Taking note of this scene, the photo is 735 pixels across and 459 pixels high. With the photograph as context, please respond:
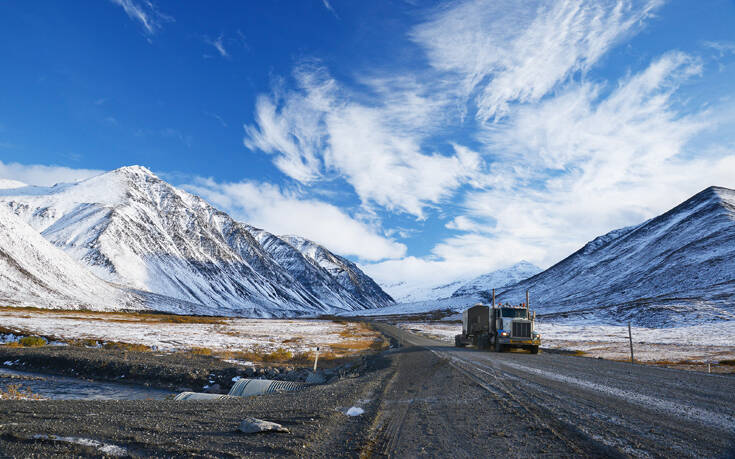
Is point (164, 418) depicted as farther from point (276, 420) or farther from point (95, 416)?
point (276, 420)

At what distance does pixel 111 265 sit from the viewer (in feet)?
544

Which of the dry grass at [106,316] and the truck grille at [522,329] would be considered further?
the dry grass at [106,316]

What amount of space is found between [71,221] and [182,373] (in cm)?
21779

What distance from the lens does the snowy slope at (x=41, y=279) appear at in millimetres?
100938

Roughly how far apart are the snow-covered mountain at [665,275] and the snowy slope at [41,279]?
137651 mm

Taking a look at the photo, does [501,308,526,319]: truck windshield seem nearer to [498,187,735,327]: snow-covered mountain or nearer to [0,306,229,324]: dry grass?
[498,187,735,327]: snow-covered mountain

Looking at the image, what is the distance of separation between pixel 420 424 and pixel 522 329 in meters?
26.0

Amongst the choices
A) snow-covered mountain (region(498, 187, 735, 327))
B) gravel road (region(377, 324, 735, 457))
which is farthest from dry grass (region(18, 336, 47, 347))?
snow-covered mountain (region(498, 187, 735, 327))

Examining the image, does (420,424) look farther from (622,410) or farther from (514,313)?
(514,313)

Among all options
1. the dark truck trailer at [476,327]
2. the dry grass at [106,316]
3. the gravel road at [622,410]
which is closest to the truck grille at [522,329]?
the dark truck trailer at [476,327]

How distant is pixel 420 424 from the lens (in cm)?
927

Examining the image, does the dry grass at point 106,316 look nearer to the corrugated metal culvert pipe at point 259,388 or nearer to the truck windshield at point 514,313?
the corrugated metal culvert pipe at point 259,388

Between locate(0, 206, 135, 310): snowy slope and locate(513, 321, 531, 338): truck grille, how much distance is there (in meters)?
108

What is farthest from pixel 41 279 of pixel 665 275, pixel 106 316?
pixel 665 275
